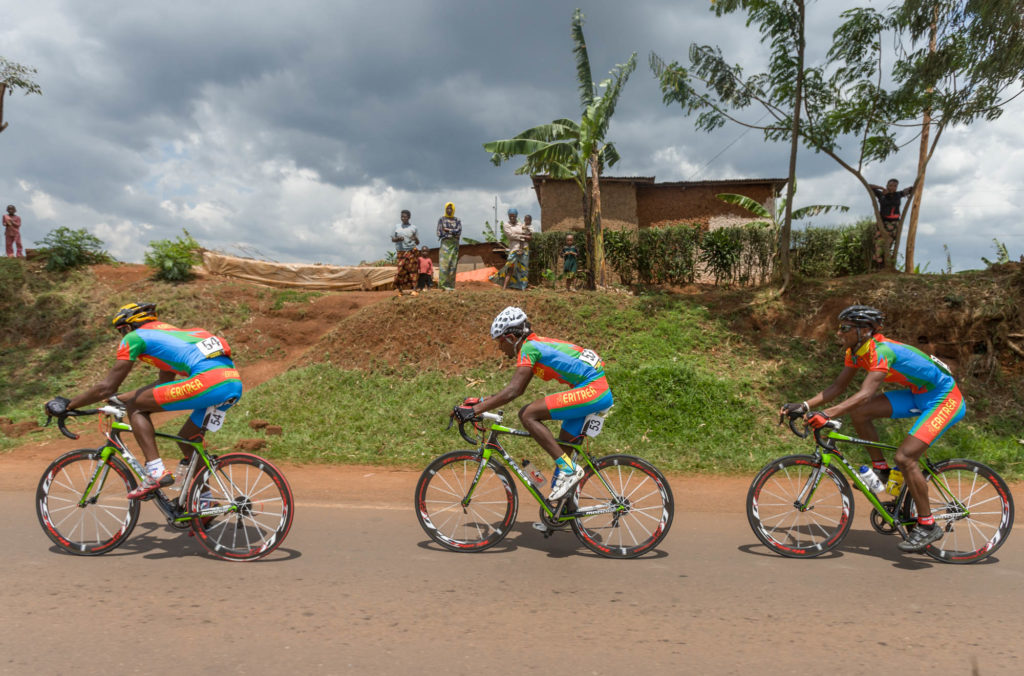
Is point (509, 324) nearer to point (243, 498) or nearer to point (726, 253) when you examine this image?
point (243, 498)

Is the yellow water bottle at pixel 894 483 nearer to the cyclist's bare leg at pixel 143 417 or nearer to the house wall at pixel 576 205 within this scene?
the cyclist's bare leg at pixel 143 417

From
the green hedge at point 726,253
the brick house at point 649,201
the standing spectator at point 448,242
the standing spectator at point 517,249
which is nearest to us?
the standing spectator at point 448,242

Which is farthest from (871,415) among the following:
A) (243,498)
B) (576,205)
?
(576,205)

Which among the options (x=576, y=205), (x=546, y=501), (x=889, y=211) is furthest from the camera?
(x=576, y=205)

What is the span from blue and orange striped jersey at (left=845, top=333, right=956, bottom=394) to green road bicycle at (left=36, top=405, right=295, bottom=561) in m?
4.51

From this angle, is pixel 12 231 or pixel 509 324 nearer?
pixel 509 324

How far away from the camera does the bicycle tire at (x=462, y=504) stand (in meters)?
4.73

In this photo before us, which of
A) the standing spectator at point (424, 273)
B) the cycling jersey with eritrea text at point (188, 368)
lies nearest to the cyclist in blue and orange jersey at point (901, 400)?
the cycling jersey with eritrea text at point (188, 368)

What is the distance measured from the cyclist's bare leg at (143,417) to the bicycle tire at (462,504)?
79.3 inches

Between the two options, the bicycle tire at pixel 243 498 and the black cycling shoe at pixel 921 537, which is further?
the black cycling shoe at pixel 921 537

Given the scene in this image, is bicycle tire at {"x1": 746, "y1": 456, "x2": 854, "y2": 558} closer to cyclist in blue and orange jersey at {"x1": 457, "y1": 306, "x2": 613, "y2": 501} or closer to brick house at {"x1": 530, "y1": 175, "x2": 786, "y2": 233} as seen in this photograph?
cyclist in blue and orange jersey at {"x1": 457, "y1": 306, "x2": 613, "y2": 501}

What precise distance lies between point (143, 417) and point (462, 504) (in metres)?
2.50

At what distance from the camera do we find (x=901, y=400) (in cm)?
492

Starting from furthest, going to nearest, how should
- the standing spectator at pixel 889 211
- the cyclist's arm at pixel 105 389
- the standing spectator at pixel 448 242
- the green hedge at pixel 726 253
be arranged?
1. the green hedge at pixel 726 253
2. the standing spectator at pixel 448 242
3. the standing spectator at pixel 889 211
4. the cyclist's arm at pixel 105 389
